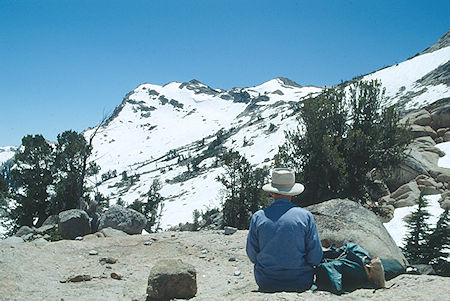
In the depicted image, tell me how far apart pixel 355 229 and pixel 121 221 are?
10.6 metres

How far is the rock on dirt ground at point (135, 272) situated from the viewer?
14.6 feet

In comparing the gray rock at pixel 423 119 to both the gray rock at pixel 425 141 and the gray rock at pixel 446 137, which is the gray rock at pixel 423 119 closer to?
the gray rock at pixel 446 137

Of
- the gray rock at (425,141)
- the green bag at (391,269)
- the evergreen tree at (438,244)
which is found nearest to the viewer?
the green bag at (391,269)

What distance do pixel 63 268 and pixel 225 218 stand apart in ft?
45.9

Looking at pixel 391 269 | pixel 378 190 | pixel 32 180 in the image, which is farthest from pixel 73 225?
pixel 378 190

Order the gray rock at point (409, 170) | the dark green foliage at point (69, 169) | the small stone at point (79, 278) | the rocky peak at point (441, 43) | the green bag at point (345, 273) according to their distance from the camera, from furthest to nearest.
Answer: the rocky peak at point (441, 43)
the dark green foliage at point (69, 169)
the gray rock at point (409, 170)
the small stone at point (79, 278)
the green bag at point (345, 273)

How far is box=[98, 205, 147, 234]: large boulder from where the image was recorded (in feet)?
47.0

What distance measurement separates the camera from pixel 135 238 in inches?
458

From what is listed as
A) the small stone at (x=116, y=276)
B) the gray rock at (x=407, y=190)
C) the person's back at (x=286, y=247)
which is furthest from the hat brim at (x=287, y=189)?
the gray rock at (x=407, y=190)

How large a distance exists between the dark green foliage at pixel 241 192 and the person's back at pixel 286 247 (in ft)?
51.3

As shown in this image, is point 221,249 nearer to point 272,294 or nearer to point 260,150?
point 272,294

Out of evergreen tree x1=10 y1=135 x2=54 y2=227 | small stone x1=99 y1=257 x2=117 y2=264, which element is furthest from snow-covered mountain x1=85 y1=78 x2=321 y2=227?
small stone x1=99 y1=257 x2=117 y2=264

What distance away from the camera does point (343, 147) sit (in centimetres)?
1652

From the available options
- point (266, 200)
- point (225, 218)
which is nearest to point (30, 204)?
point (225, 218)
